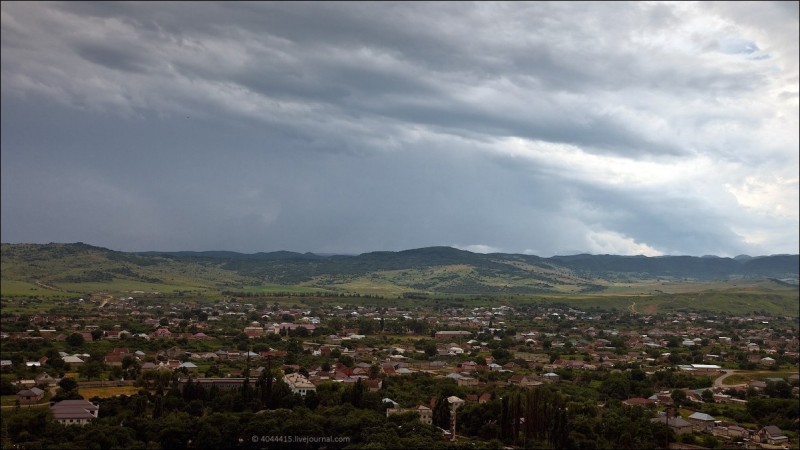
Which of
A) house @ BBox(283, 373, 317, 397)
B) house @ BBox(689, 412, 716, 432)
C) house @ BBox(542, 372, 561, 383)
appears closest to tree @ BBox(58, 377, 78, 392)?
house @ BBox(283, 373, 317, 397)

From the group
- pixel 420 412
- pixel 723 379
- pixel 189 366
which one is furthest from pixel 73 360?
pixel 723 379

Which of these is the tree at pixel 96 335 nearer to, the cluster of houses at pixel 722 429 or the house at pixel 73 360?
the house at pixel 73 360

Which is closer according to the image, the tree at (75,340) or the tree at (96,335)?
the tree at (75,340)

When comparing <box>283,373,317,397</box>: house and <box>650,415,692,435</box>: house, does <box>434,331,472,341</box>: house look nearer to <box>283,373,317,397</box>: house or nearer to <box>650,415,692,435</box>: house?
<box>283,373,317,397</box>: house

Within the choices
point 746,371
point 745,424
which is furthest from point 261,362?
point 746,371

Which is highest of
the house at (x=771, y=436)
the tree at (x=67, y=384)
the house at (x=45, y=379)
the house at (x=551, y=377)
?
the tree at (x=67, y=384)

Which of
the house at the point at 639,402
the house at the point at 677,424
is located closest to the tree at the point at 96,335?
the house at the point at 639,402

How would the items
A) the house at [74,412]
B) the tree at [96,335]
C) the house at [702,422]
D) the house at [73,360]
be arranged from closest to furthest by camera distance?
1. the house at [74,412]
2. the house at [702,422]
3. the house at [73,360]
4. the tree at [96,335]
